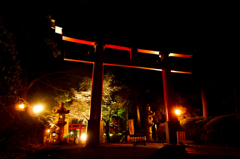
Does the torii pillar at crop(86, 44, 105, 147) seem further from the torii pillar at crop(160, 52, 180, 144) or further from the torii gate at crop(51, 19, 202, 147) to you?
the torii pillar at crop(160, 52, 180, 144)

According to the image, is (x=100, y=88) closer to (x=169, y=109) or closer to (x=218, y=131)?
(x=169, y=109)

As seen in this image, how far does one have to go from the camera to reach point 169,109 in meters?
9.47

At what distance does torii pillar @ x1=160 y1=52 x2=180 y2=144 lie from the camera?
29.5ft

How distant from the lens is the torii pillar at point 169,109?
898 centimetres

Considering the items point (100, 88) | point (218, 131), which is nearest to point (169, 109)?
point (218, 131)

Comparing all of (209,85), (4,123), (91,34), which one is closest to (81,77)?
(91,34)

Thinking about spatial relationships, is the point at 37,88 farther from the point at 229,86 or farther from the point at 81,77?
the point at 229,86

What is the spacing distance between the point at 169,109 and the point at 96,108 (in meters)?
4.33

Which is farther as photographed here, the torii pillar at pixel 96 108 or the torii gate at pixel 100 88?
the torii gate at pixel 100 88

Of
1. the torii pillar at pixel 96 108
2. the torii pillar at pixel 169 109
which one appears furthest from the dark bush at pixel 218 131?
the torii pillar at pixel 96 108

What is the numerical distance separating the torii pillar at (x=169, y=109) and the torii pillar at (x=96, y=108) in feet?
12.7

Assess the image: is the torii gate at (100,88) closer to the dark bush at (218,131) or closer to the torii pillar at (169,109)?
the torii pillar at (169,109)

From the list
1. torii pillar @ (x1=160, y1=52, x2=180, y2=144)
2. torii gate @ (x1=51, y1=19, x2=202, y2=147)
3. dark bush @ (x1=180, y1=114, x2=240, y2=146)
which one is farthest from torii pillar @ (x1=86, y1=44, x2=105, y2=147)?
dark bush @ (x1=180, y1=114, x2=240, y2=146)

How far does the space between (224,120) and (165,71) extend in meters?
4.16
